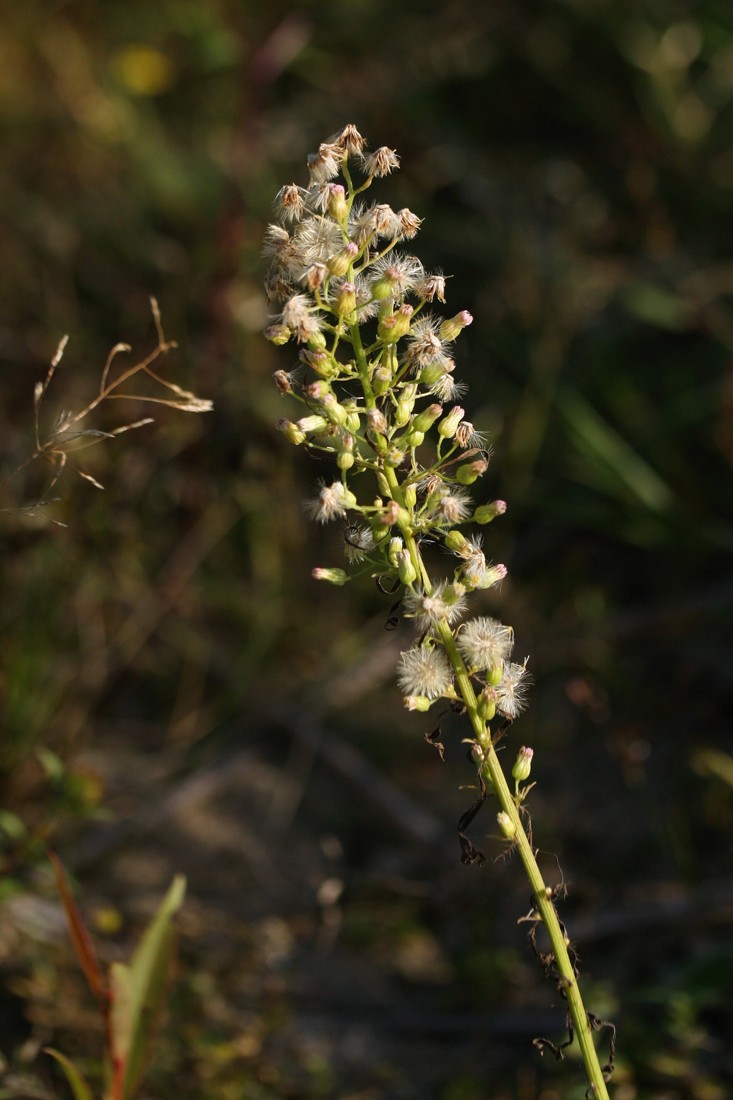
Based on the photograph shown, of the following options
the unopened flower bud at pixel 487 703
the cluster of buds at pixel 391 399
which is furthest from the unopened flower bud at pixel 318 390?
the unopened flower bud at pixel 487 703

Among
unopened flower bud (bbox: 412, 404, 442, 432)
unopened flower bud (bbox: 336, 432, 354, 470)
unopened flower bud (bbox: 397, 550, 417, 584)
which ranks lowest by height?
unopened flower bud (bbox: 397, 550, 417, 584)

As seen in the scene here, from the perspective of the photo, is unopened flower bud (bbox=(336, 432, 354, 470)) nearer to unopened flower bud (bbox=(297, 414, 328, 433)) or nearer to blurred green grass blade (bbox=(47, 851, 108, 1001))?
unopened flower bud (bbox=(297, 414, 328, 433))

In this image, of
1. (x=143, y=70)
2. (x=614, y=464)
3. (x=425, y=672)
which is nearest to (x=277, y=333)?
(x=425, y=672)

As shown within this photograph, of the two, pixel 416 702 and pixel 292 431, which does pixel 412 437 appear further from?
pixel 416 702

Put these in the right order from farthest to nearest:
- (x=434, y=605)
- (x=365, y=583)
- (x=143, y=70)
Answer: (x=143, y=70), (x=365, y=583), (x=434, y=605)

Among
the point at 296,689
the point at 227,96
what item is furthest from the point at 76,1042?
the point at 227,96

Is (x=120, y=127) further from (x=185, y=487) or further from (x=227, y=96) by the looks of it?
(x=185, y=487)

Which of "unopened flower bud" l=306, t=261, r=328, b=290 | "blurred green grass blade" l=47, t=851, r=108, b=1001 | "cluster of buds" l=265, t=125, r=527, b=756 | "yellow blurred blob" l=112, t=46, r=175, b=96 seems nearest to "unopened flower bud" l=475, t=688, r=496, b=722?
"cluster of buds" l=265, t=125, r=527, b=756
